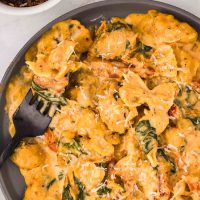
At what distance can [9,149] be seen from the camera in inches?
85.4

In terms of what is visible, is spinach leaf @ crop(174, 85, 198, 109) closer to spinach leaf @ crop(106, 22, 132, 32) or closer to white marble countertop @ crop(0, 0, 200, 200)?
spinach leaf @ crop(106, 22, 132, 32)

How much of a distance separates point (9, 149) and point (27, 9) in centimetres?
54

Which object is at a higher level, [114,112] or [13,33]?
[13,33]

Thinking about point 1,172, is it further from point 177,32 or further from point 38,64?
point 177,32

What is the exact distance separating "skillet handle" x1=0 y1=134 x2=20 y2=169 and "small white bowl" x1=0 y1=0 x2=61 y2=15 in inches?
18.9

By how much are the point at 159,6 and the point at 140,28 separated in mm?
114

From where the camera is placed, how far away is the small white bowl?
2.17m

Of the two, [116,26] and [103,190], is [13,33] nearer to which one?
[116,26]

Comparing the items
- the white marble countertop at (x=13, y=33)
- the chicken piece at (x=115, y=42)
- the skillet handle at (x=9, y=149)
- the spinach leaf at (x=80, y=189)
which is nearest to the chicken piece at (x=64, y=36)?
the chicken piece at (x=115, y=42)

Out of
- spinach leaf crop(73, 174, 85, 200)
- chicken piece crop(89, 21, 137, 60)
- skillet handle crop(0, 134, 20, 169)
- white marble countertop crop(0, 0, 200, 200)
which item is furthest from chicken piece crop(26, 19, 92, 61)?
spinach leaf crop(73, 174, 85, 200)

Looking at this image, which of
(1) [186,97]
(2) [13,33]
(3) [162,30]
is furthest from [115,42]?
(2) [13,33]

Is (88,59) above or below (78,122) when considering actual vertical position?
above

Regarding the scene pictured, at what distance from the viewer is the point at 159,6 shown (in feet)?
7.02

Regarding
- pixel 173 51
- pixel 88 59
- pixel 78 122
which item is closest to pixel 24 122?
pixel 78 122
